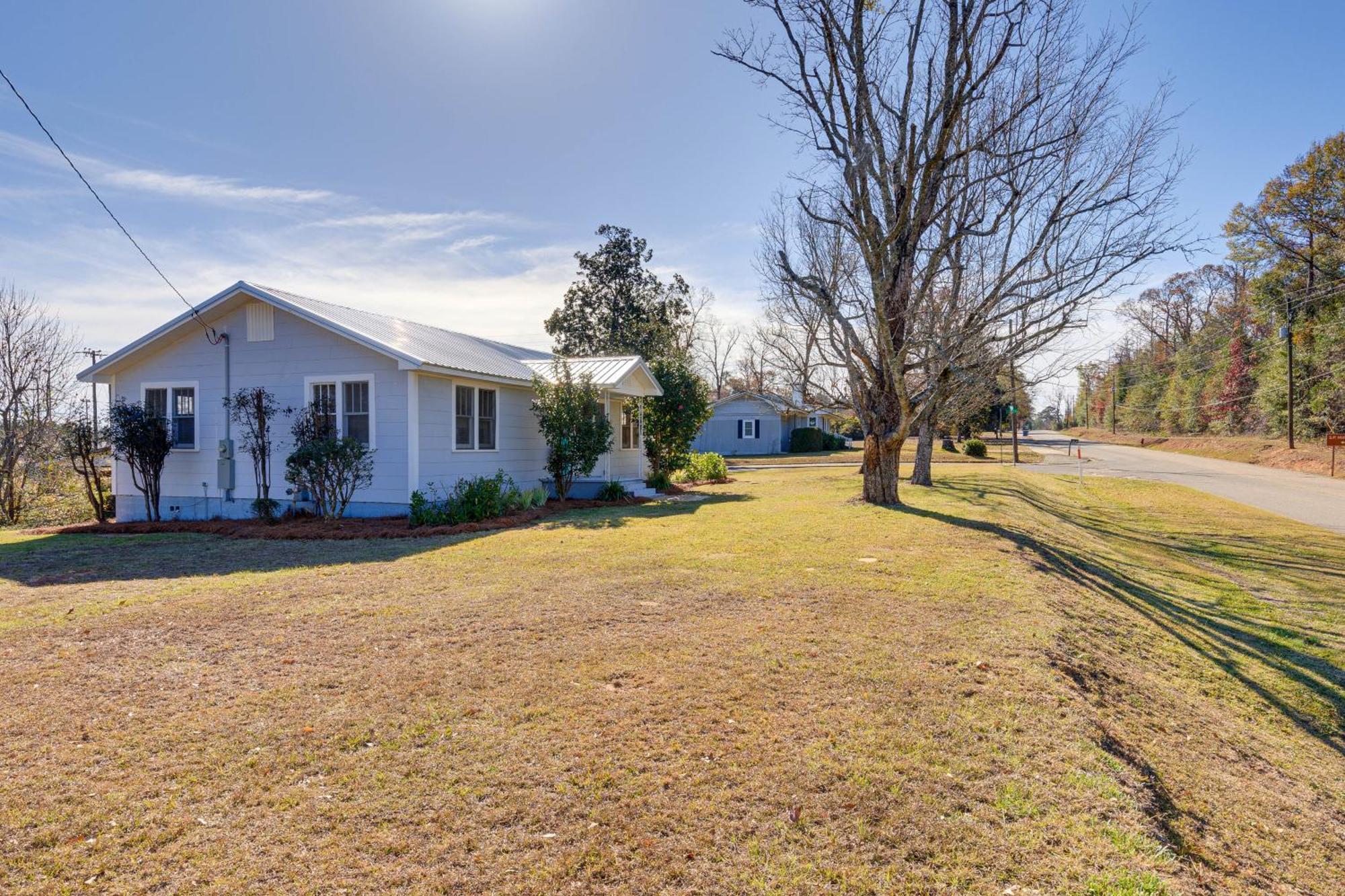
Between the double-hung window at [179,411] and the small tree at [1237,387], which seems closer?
the double-hung window at [179,411]

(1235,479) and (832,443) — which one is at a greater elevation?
(832,443)

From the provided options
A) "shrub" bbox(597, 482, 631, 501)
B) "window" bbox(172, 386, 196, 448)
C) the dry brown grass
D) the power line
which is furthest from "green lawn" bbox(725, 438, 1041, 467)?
the power line

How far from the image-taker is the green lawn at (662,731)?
255 centimetres

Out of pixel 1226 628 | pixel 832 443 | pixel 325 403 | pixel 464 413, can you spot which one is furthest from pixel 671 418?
pixel 832 443

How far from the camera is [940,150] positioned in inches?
431

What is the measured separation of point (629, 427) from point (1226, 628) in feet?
43.9

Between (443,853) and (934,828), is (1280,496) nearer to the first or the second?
(934,828)

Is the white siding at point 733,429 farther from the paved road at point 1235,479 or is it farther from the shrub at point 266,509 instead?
the shrub at point 266,509

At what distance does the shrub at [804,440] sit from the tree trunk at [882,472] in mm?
28112

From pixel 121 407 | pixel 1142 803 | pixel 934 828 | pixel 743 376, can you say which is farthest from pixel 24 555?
pixel 743 376

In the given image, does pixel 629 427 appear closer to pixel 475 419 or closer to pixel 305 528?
pixel 475 419

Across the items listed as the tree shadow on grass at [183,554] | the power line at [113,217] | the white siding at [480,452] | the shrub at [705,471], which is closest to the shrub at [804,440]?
the shrub at [705,471]

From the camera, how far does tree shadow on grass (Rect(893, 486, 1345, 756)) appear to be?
5.12 m

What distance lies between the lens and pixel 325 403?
478 inches
